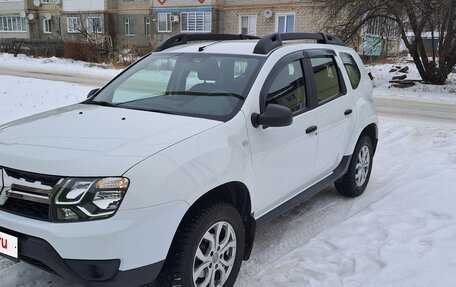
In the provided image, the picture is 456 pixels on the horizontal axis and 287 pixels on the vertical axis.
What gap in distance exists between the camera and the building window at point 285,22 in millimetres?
33938

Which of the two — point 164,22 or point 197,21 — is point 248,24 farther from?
point 164,22

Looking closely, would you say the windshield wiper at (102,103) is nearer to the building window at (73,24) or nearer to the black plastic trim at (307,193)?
the black plastic trim at (307,193)

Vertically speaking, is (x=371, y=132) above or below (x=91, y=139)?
below

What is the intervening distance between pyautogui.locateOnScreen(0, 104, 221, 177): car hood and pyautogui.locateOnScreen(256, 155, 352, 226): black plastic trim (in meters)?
0.96

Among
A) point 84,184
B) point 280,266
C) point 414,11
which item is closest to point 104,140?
point 84,184

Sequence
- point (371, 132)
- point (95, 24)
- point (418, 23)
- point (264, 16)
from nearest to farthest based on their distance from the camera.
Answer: point (371, 132) → point (418, 23) → point (264, 16) → point (95, 24)

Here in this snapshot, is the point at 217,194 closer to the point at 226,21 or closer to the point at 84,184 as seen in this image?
the point at 84,184

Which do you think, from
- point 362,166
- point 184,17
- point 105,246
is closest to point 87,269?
point 105,246

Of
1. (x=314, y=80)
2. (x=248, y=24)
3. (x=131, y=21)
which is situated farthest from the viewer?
(x=131, y=21)

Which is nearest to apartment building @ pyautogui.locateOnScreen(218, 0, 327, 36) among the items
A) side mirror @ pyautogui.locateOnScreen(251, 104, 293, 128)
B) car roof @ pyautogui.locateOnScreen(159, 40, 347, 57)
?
car roof @ pyautogui.locateOnScreen(159, 40, 347, 57)

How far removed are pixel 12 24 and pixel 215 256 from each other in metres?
52.2

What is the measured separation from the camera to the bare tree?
15508 millimetres

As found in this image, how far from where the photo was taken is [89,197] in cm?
249

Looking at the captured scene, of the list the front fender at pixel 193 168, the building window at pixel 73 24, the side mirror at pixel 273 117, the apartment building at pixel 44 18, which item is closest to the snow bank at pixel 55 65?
the building window at pixel 73 24
